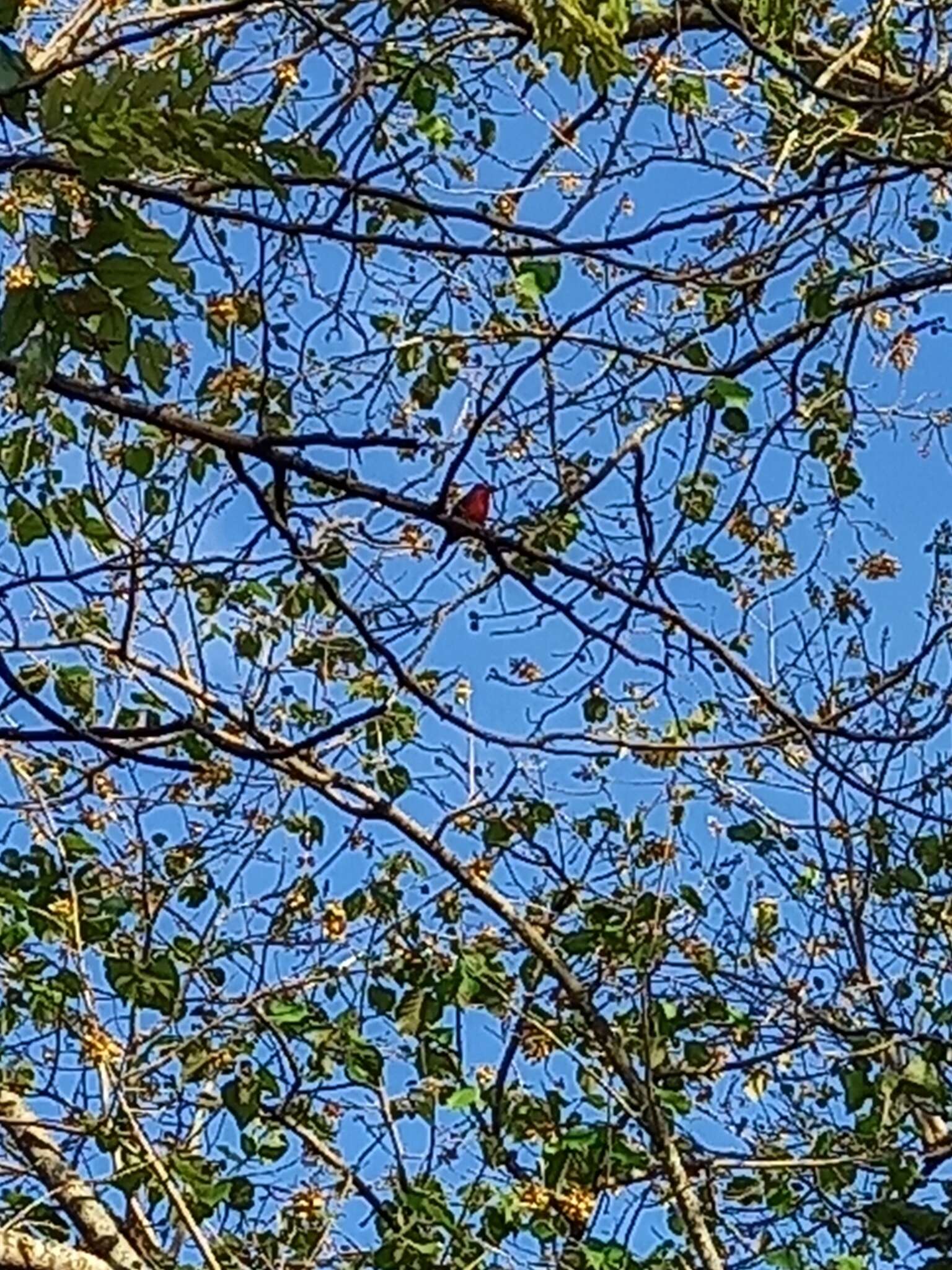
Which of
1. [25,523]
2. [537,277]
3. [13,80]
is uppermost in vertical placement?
[537,277]

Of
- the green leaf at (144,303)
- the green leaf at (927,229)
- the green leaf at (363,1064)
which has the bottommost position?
the green leaf at (144,303)

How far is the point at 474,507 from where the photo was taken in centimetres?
249

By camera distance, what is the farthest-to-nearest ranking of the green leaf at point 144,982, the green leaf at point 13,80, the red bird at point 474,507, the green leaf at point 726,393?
1. the green leaf at point 144,982
2. the green leaf at point 726,393
3. the red bird at point 474,507
4. the green leaf at point 13,80

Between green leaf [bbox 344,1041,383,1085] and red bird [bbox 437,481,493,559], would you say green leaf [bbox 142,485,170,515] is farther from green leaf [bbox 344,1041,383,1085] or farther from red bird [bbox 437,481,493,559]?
green leaf [bbox 344,1041,383,1085]

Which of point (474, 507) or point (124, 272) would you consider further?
point (474, 507)

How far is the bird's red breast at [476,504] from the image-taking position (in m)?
2.40

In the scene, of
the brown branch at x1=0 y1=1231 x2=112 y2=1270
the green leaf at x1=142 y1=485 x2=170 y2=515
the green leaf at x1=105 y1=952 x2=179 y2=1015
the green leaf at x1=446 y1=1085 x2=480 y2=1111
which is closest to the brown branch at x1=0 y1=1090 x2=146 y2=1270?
the brown branch at x1=0 y1=1231 x2=112 y2=1270

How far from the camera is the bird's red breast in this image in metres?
2.40

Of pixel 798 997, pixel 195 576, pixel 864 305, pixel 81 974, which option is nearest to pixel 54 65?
pixel 195 576

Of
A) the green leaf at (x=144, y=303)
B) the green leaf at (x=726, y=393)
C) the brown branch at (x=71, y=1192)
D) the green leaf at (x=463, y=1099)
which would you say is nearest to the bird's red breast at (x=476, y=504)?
the green leaf at (x=726, y=393)

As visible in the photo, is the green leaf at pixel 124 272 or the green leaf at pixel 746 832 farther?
the green leaf at pixel 746 832

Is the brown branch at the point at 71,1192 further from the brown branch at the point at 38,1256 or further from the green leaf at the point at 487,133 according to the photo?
the green leaf at the point at 487,133

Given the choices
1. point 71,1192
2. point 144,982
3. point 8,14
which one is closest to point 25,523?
point 144,982

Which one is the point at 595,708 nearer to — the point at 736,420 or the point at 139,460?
the point at 736,420
